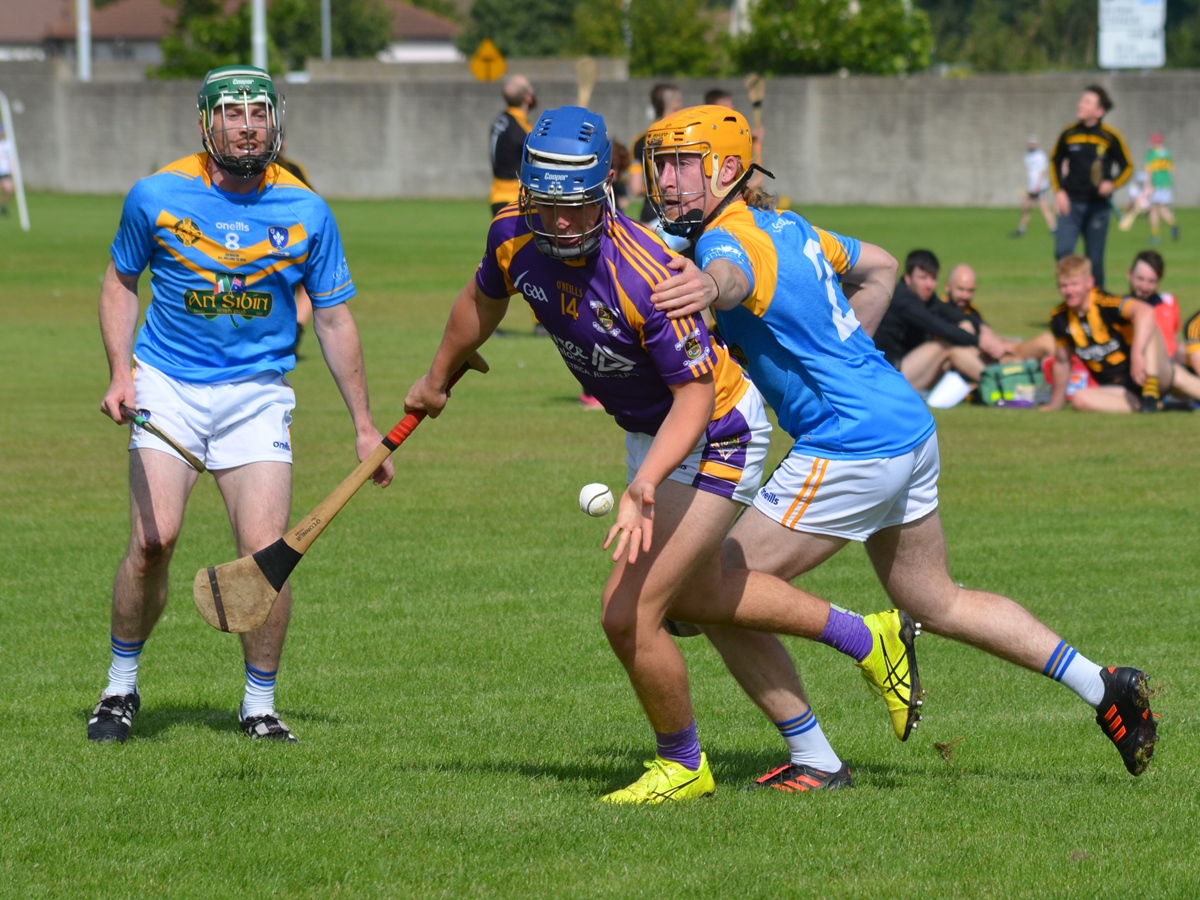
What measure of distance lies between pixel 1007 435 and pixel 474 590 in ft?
19.6

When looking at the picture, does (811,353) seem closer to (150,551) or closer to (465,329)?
(465,329)

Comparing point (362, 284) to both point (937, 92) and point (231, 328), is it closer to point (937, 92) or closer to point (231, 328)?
point (231, 328)

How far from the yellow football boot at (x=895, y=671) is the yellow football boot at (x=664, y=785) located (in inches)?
23.3

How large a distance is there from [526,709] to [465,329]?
68.7 inches

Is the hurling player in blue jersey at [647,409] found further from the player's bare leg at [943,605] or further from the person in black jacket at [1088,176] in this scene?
the person in black jacket at [1088,176]

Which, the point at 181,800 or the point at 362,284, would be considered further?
the point at 362,284

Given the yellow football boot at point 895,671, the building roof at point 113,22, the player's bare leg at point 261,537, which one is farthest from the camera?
the building roof at point 113,22

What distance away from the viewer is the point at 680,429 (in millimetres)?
4465

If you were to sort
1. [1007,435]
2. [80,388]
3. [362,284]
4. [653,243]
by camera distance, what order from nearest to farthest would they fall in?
[653,243], [1007,435], [80,388], [362,284]

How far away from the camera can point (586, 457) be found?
37.4ft

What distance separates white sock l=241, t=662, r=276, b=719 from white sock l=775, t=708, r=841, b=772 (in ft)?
6.25

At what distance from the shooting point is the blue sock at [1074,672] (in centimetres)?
514

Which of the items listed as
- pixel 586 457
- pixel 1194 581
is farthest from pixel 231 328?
→ pixel 586 457

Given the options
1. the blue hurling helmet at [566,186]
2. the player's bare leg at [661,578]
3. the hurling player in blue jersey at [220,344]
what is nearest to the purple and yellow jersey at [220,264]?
the hurling player in blue jersey at [220,344]
